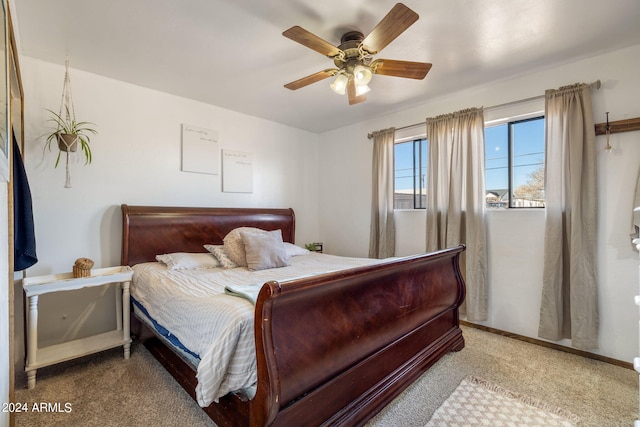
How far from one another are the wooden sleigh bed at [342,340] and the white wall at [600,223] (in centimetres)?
73

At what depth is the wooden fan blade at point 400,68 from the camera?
2.03 m

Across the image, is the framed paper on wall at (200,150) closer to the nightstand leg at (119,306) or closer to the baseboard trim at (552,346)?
the nightstand leg at (119,306)

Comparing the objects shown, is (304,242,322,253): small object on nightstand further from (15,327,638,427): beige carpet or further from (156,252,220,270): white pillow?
(15,327,638,427): beige carpet

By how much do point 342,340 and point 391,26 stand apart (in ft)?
5.97

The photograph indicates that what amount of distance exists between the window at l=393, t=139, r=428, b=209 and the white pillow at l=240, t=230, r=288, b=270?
1774mm

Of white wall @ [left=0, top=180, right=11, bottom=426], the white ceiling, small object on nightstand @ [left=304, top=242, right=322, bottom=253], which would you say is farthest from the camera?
small object on nightstand @ [left=304, top=242, right=322, bottom=253]

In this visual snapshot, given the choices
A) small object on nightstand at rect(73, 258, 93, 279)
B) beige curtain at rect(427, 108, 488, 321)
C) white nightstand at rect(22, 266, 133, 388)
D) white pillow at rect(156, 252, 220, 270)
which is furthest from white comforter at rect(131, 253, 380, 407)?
beige curtain at rect(427, 108, 488, 321)

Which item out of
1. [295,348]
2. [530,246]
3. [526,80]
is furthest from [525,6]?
[295,348]

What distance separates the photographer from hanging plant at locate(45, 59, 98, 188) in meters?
2.40

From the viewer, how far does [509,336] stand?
2.90 metres

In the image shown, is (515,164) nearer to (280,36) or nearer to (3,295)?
(280,36)

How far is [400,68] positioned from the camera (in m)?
2.11

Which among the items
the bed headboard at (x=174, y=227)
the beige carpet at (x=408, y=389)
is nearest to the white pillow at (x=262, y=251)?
the bed headboard at (x=174, y=227)

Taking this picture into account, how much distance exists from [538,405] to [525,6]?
101 inches
